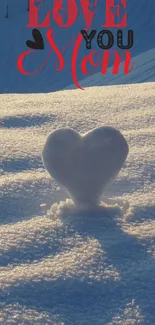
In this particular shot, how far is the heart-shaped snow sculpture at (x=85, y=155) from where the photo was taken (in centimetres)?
196

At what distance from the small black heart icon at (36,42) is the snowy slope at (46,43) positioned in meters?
0.10

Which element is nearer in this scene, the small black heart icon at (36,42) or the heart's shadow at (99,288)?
the heart's shadow at (99,288)

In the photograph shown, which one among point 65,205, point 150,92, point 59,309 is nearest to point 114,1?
point 150,92

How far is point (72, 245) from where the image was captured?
1826mm

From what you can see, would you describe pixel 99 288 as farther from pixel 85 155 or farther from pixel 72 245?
pixel 85 155

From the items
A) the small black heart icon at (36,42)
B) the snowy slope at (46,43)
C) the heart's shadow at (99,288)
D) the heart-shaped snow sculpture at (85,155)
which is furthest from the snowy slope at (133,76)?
the heart's shadow at (99,288)

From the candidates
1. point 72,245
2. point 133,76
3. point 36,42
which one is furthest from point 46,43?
point 72,245

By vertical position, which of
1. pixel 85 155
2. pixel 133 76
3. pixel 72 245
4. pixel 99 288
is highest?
pixel 133 76

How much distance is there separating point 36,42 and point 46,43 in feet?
0.82

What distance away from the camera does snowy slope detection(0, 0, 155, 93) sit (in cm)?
866


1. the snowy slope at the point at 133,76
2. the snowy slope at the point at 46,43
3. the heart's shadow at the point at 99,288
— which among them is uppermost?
the snowy slope at the point at 46,43

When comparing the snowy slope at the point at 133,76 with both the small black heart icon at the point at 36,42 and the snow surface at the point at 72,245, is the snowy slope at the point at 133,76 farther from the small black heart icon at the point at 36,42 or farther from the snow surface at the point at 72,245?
the snow surface at the point at 72,245

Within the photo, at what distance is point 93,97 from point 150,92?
12.9 inches

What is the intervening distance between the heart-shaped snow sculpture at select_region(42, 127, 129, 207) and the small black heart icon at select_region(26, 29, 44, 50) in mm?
6998
